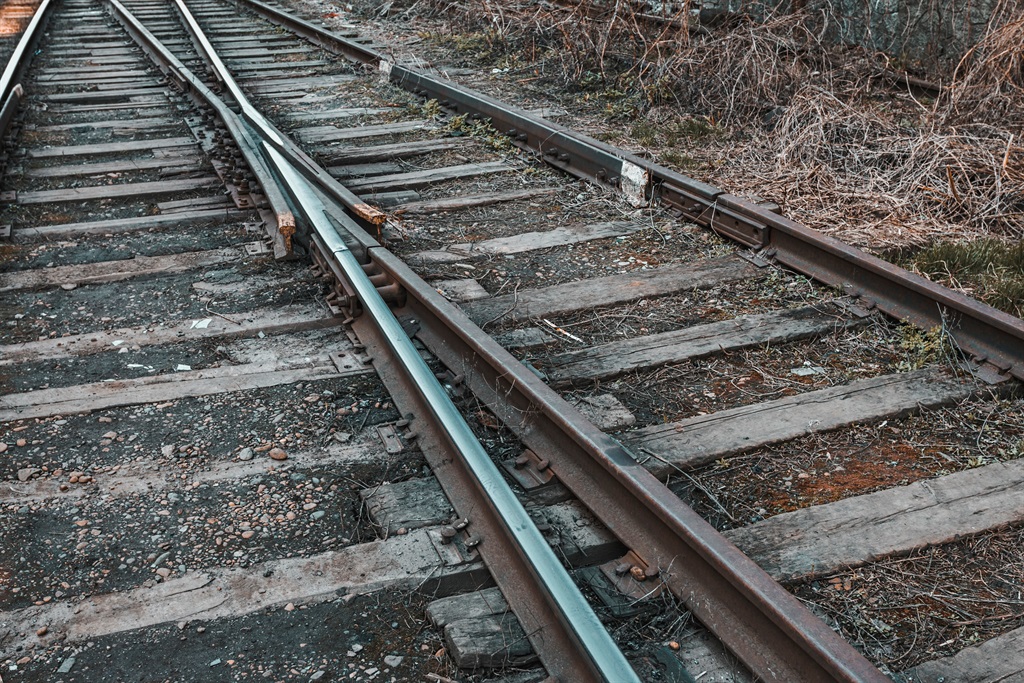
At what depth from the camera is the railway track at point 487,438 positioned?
2570 mm

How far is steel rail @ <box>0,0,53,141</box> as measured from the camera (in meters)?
7.59

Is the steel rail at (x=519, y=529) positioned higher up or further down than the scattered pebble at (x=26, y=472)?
higher up

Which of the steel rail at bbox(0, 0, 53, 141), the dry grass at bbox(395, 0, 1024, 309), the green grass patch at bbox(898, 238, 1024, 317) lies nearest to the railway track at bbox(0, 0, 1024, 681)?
the green grass patch at bbox(898, 238, 1024, 317)

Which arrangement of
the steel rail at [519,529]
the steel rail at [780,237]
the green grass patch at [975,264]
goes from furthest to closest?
the green grass patch at [975,264] → the steel rail at [780,237] → the steel rail at [519,529]

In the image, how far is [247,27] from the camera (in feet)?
40.8

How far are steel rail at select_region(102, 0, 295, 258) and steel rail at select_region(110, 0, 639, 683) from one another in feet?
3.26

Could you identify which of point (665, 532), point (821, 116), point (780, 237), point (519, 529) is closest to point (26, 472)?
point (519, 529)

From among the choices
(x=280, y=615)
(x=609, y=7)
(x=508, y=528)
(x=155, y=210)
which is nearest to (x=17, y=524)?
(x=280, y=615)

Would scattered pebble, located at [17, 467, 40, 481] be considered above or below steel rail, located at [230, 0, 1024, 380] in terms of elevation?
below

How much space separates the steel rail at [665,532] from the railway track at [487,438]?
0.03ft

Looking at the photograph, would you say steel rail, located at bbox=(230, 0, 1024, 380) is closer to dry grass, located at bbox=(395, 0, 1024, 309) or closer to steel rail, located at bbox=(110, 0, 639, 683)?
dry grass, located at bbox=(395, 0, 1024, 309)

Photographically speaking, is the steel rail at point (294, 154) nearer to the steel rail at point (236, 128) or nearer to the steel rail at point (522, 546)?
the steel rail at point (236, 128)

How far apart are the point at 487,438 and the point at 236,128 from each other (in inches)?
180

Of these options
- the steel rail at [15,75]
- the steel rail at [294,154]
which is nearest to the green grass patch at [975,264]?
the steel rail at [294,154]
